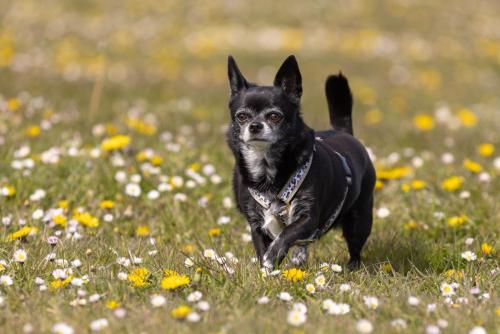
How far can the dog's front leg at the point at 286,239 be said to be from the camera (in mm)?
3809

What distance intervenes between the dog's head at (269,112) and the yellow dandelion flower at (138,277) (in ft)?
3.11

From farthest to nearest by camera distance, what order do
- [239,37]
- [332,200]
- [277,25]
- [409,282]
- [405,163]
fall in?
[277,25] < [239,37] < [405,163] < [332,200] < [409,282]

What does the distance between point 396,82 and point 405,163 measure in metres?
6.30

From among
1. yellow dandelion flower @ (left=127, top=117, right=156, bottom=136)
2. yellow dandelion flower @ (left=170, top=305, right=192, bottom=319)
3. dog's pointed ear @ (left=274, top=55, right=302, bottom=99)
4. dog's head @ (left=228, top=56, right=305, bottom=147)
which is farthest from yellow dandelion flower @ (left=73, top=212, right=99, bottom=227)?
yellow dandelion flower @ (left=127, top=117, right=156, bottom=136)

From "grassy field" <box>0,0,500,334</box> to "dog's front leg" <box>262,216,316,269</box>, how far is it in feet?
0.29

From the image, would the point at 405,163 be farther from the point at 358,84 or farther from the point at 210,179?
the point at 358,84

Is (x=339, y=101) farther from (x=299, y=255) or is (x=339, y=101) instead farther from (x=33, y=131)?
(x=33, y=131)

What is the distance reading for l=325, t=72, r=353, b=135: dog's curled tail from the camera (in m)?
4.90

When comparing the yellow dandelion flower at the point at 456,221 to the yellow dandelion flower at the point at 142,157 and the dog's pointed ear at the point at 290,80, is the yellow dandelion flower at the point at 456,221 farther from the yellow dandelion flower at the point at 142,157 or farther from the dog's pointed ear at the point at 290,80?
the yellow dandelion flower at the point at 142,157

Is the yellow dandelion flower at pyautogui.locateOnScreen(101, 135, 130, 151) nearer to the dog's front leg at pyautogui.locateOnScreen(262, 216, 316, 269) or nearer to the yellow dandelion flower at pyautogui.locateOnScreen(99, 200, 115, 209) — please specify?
the yellow dandelion flower at pyautogui.locateOnScreen(99, 200, 115, 209)

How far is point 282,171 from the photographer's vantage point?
4.07m

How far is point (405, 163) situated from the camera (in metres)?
6.97

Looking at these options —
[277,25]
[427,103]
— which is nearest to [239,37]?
[277,25]

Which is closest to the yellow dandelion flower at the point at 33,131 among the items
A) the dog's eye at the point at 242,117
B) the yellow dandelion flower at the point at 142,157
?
the yellow dandelion flower at the point at 142,157
